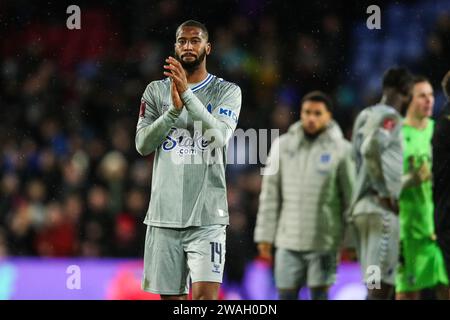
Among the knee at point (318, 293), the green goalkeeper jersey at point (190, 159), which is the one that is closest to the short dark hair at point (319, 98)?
the knee at point (318, 293)

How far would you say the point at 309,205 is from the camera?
6.93 meters

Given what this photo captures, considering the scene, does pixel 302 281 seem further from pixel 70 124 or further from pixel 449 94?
pixel 70 124

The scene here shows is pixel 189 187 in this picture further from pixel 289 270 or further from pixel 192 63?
pixel 289 270

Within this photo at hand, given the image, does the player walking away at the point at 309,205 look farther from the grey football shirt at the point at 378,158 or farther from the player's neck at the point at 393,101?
the player's neck at the point at 393,101

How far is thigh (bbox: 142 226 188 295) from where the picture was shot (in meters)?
5.22

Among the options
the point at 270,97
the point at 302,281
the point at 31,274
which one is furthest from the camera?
the point at 31,274

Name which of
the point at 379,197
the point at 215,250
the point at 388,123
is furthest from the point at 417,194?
the point at 215,250

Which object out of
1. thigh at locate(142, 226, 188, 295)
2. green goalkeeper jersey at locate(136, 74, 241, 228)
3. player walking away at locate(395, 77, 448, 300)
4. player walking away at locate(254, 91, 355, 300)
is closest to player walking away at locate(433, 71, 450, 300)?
player walking away at locate(395, 77, 448, 300)

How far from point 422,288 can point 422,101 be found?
1.37 meters

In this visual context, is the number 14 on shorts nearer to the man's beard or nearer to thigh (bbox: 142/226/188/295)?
thigh (bbox: 142/226/188/295)

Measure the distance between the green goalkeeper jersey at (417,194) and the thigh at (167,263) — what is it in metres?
2.36

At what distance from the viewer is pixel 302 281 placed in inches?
273

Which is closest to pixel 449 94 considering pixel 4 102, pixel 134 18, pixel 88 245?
pixel 134 18

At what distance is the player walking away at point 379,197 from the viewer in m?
6.62
